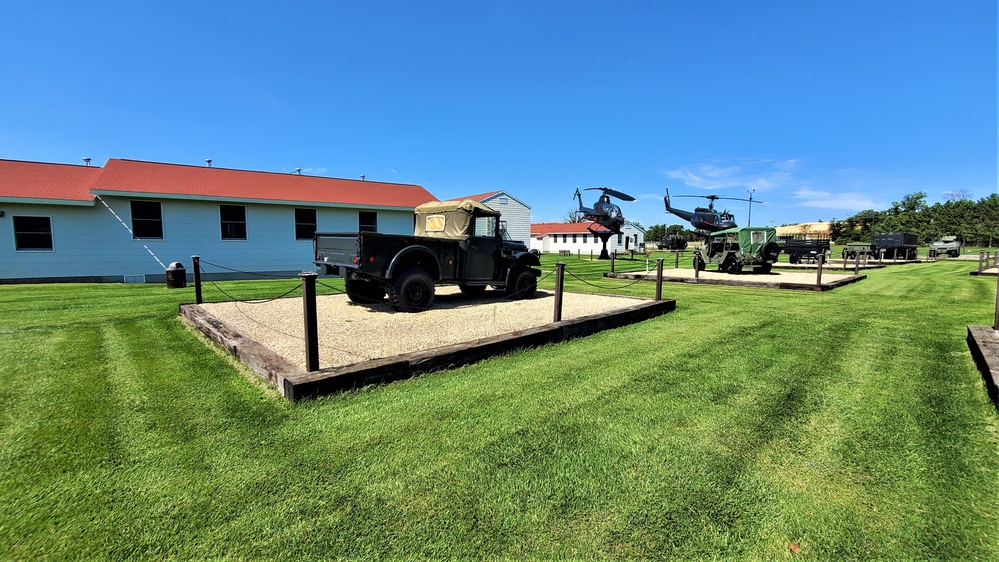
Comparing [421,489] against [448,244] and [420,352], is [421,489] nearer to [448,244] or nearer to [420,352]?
[420,352]

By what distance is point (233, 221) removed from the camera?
571 inches

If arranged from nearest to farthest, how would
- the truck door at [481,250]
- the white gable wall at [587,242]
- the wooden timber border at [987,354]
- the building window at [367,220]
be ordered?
the wooden timber border at [987,354], the truck door at [481,250], the building window at [367,220], the white gable wall at [587,242]

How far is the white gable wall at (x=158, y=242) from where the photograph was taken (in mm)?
12062

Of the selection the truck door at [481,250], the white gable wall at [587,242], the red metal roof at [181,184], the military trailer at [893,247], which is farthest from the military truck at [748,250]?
the white gable wall at [587,242]

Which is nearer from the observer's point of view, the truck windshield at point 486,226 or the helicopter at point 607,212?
the truck windshield at point 486,226

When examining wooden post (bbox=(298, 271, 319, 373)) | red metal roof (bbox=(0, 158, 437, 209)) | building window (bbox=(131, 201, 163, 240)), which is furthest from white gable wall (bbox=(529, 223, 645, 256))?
wooden post (bbox=(298, 271, 319, 373))

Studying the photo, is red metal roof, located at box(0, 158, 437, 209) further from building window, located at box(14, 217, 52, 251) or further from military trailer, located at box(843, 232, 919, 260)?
military trailer, located at box(843, 232, 919, 260)

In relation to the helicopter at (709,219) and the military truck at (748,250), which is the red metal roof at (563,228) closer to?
the helicopter at (709,219)

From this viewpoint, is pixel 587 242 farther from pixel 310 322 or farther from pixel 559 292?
pixel 310 322

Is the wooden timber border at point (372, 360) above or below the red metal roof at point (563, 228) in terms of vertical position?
below

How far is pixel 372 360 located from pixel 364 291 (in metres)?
4.54

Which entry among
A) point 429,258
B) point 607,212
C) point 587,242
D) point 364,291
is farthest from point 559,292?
point 587,242

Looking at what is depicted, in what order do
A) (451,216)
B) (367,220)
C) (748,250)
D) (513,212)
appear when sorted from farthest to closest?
(513,212) → (748,250) → (367,220) → (451,216)

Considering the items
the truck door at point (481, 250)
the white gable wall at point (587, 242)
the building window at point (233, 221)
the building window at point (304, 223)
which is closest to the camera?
the truck door at point (481, 250)
